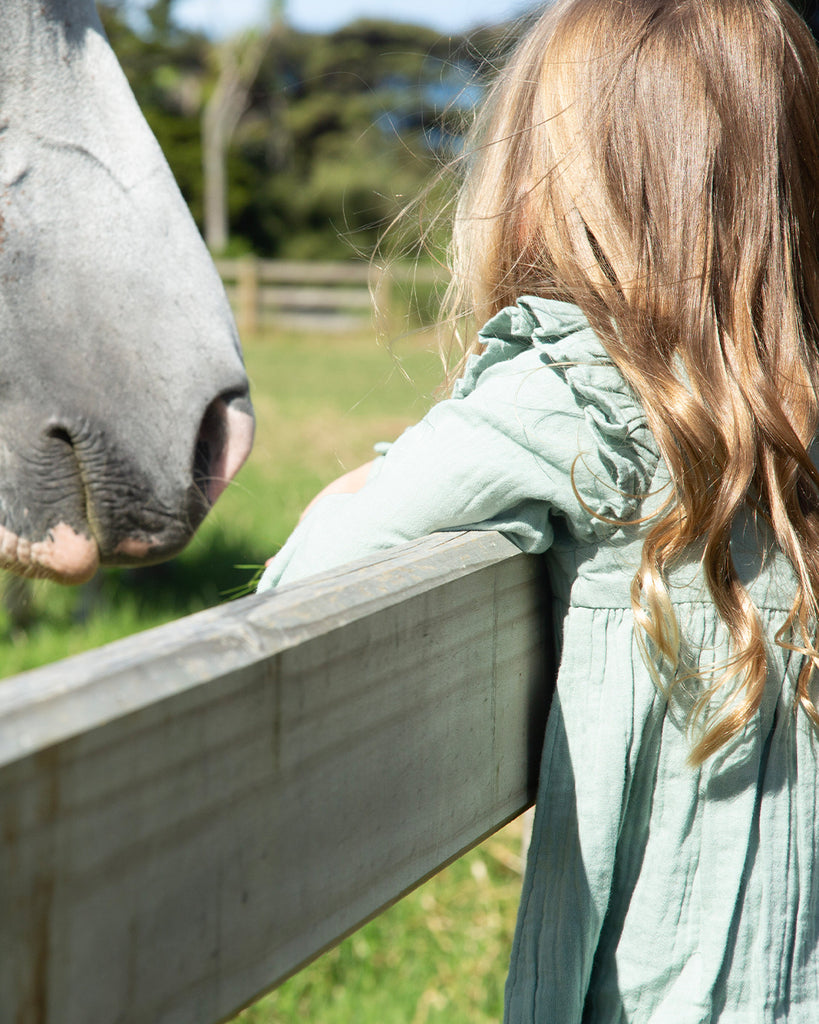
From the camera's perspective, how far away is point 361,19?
115 ft

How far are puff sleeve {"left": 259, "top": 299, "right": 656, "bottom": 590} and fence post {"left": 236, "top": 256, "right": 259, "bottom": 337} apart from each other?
14373 millimetres

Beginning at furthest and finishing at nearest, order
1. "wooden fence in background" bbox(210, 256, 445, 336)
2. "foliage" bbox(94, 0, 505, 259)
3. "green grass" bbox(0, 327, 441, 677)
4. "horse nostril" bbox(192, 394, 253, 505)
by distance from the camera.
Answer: "foliage" bbox(94, 0, 505, 259)
"wooden fence in background" bbox(210, 256, 445, 336)
"green grass" bbox(0, 327, 441, 677)
"horse nostril" bbox(192, 394, 253, 505)

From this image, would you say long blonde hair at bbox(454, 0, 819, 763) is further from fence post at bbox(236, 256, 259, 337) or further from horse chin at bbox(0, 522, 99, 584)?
fence post at bbox(236, 256, 259, 337)


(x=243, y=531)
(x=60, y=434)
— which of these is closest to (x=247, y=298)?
(x=243, y=531)

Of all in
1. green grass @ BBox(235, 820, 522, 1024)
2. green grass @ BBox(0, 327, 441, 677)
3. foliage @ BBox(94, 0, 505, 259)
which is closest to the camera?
green grass @ BBox(235, 820, 522, 1024)

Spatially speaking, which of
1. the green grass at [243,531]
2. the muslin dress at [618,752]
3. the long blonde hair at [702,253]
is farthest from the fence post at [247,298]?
the muslin dress at [618,752]

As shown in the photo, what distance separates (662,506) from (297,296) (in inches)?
647

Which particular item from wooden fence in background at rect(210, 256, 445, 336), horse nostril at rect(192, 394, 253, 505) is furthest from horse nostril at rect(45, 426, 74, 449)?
wooden fence in background at rect(210, 256, 445, 336)

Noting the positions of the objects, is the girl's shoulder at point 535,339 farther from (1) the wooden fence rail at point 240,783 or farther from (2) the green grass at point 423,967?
(2) the green grass at point 423,967

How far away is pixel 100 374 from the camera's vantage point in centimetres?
118

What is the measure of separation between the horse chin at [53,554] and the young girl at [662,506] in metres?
0.44

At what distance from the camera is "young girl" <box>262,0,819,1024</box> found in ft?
2.55

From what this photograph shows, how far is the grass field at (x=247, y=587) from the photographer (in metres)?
1.55

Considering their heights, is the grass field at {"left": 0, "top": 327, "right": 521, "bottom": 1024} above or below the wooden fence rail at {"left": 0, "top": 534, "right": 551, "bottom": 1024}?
below
